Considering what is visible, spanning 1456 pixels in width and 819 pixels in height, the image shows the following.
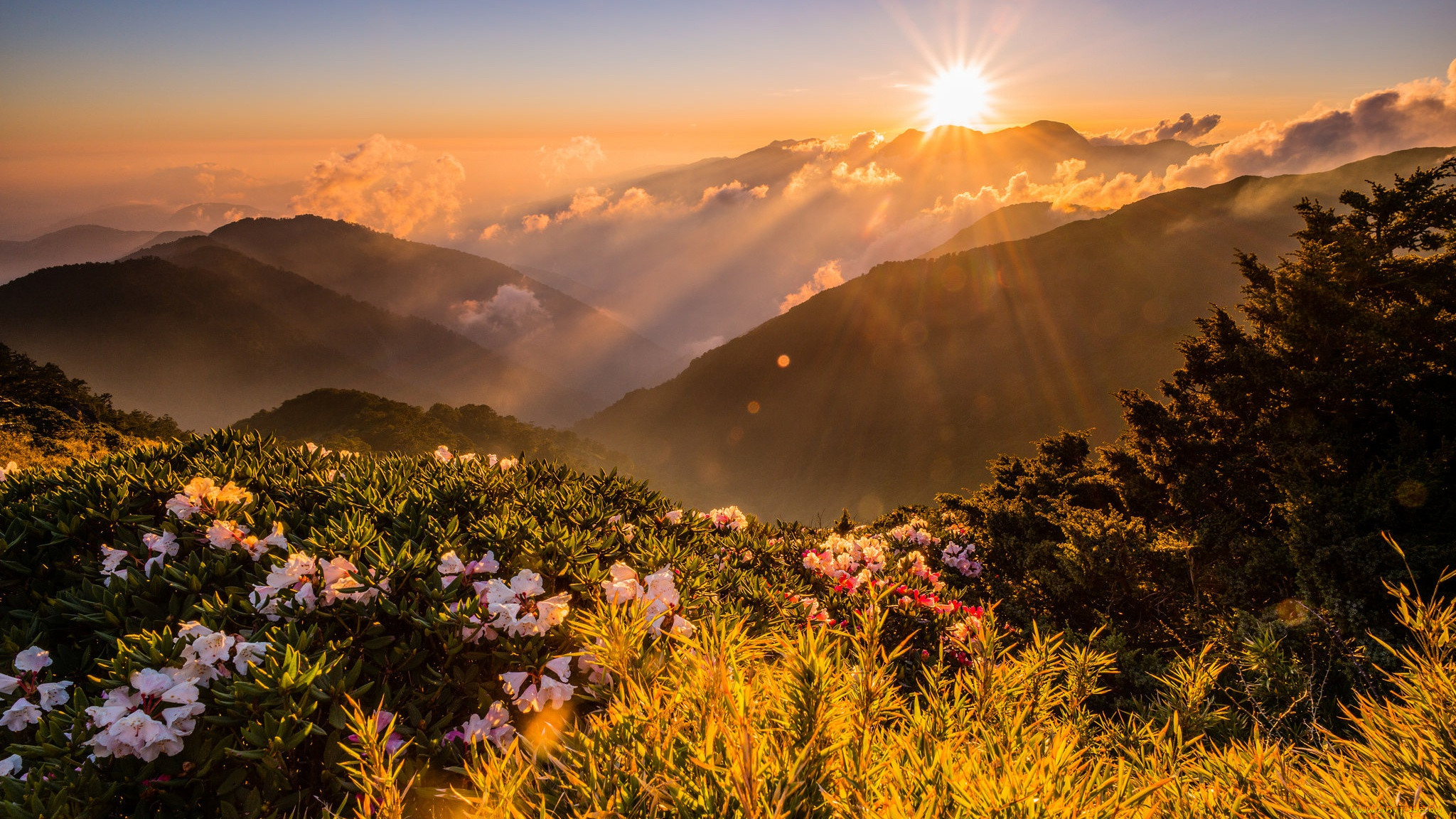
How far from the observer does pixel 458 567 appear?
278 centimetres

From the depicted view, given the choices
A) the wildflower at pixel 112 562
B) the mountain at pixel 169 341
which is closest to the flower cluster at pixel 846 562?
the wildflower at pixel 112 562

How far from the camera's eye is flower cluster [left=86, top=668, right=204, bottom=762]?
173cm

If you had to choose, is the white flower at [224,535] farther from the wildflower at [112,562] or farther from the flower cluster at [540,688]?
the flower cluster at [540,688]

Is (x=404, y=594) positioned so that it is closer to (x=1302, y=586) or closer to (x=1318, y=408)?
(x=1302, y=586)

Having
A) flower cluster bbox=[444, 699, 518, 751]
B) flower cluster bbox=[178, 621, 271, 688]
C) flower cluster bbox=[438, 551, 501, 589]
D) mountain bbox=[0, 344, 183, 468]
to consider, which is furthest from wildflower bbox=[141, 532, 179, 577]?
mountain bbox=[0, 344, 183, 468]

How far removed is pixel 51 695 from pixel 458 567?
54.5 inches

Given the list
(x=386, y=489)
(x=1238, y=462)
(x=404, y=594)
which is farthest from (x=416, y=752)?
(x=1238, y=462)

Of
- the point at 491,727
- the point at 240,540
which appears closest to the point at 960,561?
the point at 491,727

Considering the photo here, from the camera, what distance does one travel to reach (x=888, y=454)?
91438mm

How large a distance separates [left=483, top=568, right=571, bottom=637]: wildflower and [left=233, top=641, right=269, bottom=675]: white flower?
0.77 meters

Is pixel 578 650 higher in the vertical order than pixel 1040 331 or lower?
higher

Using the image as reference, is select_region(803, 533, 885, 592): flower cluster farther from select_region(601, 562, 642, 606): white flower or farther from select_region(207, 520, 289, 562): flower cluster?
select_region(207, 520, 289, 562): flower cluster

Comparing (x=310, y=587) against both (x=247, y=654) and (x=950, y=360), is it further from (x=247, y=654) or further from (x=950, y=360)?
(x=950, y=360)

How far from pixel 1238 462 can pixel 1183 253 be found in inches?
4760
